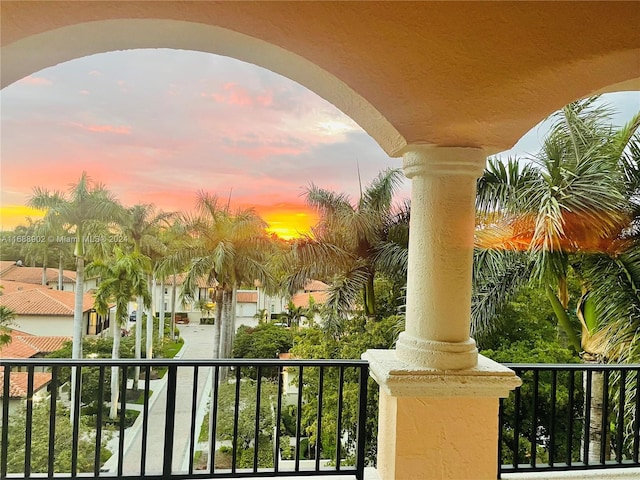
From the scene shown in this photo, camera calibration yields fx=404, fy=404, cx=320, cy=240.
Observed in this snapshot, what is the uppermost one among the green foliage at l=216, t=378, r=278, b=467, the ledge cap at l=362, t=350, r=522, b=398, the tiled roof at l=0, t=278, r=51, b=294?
the tiled roof at l=0, t=278, r=51, b=294

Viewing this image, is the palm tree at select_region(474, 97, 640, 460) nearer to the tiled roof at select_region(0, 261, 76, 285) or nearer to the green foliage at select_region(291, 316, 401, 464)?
the green foliage at select_region(291, 316, 401, 464)

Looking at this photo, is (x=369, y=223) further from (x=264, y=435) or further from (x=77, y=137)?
(x=77, y=137)

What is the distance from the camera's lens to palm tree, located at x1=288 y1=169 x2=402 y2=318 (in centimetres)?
717

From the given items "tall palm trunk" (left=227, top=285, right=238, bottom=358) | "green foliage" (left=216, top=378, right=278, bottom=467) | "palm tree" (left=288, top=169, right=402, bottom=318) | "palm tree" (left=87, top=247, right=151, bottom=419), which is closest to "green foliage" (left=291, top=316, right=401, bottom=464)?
"palm tree" (left=288, top=169, right=402, bottom=318)

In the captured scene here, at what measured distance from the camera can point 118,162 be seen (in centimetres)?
689

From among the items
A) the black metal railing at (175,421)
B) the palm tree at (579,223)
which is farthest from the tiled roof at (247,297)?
the palm tree at (579,223)

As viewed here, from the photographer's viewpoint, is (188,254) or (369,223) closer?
(188,254)

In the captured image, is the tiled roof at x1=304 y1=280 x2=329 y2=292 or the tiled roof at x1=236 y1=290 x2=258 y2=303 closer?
the tiled roof at x1=236 y1=290 x2=258 y2=303

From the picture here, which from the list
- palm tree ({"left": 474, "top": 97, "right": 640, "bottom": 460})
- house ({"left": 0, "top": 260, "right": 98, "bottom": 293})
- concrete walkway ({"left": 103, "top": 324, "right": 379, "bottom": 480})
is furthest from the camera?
concrete walkway ({"left": 103, "top": 324, "right": 379, "bottom": 480})

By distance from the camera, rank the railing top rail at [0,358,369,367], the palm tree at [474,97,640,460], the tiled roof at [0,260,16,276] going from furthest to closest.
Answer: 1. the palm tree at [474,97,640,460]
2. the tiled roof at [0,260,16,276]
3. the railing top rail at [0,358,369,367]

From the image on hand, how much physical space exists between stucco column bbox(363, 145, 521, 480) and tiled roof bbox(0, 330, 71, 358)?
3.66 m

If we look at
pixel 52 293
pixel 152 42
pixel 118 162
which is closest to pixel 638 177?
pixel 152 42

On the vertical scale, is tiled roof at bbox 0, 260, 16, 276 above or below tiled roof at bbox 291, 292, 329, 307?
above

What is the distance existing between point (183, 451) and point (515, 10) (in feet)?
24.0
